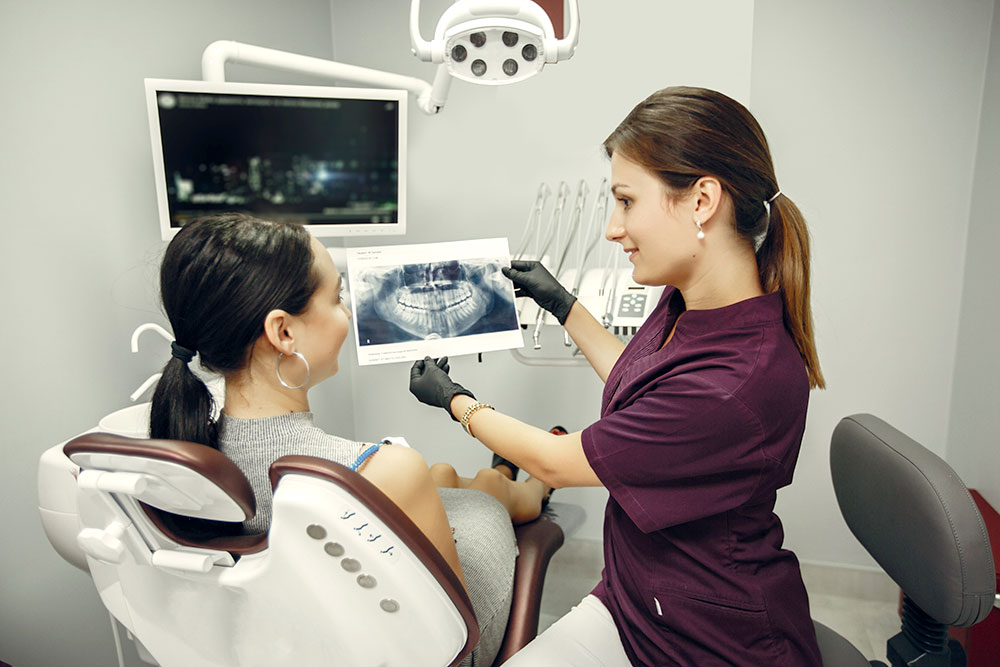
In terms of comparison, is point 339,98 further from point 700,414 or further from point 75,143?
point 700,414

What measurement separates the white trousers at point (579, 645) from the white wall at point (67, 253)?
1128mm

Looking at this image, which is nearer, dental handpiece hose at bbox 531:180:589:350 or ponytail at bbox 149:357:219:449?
ponytail at bbox 149:357:219:449

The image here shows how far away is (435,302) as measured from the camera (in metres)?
1.61

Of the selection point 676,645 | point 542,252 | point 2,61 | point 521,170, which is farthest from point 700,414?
point 2,61

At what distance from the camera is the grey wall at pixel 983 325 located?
1816mm

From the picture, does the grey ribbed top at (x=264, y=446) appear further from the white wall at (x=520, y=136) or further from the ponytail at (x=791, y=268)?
the white wall at (x=520, y=136)

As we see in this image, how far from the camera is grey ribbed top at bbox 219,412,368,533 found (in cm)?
98

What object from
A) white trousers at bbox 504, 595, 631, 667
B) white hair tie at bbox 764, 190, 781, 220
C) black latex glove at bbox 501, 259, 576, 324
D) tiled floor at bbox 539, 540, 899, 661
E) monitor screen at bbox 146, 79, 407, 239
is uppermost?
monitor screen at bbox 146, 79, 407, 239

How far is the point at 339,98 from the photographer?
1.67 m

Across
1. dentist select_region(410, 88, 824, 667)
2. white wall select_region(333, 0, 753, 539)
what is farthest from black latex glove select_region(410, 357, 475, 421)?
white wall select_region(333, 0, 753, 539)

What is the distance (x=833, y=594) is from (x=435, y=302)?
181 cm

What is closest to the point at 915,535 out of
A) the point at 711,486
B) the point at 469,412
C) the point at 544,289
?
the point at 711,486

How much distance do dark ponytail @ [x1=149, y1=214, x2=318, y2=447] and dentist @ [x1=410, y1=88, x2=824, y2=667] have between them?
0.49 m

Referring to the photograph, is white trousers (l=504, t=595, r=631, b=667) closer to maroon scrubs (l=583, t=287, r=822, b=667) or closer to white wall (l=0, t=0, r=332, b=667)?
maroon scrubs (l=583, t=287, r=822, b=667)
